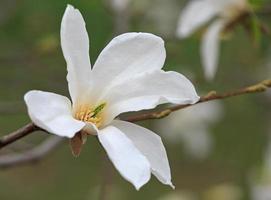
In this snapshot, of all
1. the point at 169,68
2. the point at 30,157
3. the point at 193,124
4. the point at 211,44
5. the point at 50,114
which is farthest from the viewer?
the point at 193,124

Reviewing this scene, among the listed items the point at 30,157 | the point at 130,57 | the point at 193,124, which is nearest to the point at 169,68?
the point at 30,157

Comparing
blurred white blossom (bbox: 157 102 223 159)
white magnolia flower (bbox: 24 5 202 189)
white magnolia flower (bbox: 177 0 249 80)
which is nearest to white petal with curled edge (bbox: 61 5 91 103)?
white magnolia flower (bbox: 24 5 202 189)

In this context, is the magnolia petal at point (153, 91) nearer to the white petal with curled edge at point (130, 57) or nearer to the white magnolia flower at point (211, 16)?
the white petal with curled edge at point (130, 57)

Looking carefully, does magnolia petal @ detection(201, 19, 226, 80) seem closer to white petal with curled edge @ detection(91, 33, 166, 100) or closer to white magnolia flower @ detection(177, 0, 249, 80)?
white magnolia flower @ detection(177, 0, 249, 80)

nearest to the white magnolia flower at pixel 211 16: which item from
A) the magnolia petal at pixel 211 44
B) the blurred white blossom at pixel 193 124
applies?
Answer: the magnolia petal at pixel 211 44

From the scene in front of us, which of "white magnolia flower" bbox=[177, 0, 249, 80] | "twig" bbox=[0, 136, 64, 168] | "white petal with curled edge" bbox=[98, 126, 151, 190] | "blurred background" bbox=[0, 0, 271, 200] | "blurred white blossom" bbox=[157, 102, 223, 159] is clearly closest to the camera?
"white petal with curled edge" bbox=[98, 126, 151, 190]

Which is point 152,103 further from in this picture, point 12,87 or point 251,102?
point 251,102

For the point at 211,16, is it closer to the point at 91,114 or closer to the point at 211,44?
the point at 211,44
